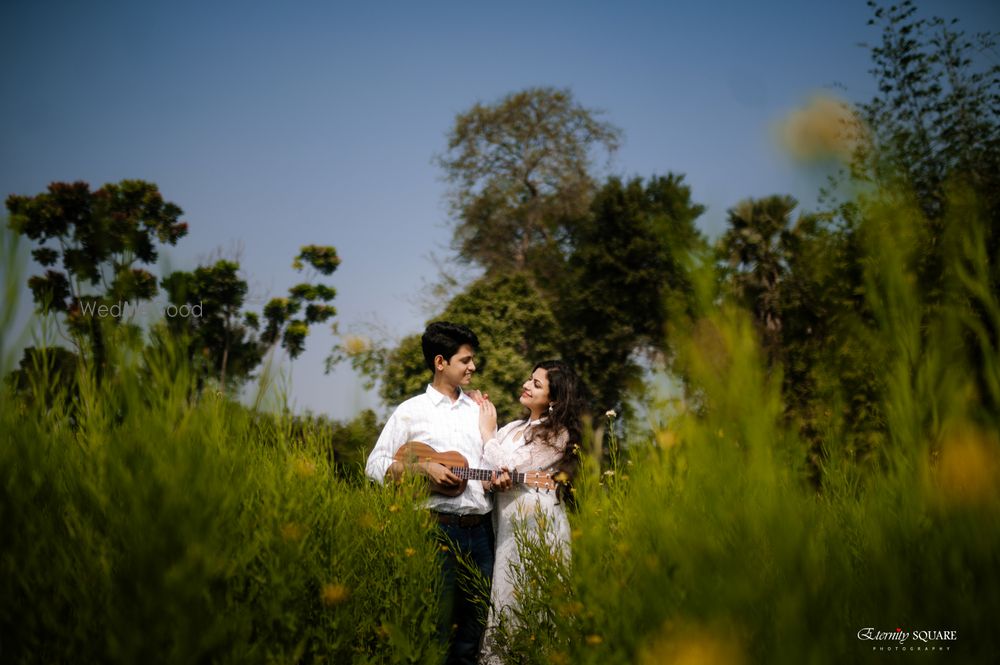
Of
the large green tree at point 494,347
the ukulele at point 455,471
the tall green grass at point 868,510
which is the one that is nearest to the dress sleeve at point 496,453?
the ukulele at point 455,471

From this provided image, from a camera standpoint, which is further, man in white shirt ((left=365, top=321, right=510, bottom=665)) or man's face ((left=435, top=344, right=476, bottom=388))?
man's face ((left=435, top=344, right=476, bottom=388))

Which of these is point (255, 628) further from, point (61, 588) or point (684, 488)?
point (684, 488)

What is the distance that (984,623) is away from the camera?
3.99 feet

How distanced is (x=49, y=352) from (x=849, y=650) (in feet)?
8.05

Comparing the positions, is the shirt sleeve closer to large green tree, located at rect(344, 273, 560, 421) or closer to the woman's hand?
the woman's hand

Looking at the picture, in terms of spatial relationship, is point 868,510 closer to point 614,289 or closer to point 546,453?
point 546,453

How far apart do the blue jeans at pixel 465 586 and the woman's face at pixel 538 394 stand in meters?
0.69

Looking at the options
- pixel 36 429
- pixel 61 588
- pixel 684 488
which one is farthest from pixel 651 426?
pixel 36 429

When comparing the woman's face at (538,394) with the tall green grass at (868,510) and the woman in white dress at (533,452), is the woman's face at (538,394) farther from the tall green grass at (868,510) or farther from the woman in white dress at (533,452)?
the tall green grass at (868,510)

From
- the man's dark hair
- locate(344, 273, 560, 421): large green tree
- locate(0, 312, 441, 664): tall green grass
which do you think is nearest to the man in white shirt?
the man's dark hair

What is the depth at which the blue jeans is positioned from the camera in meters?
3.42

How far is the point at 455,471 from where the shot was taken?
349 cm

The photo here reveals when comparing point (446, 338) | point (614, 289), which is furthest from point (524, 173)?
point (446, 338)

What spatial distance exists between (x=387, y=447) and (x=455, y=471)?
15.9 inches
